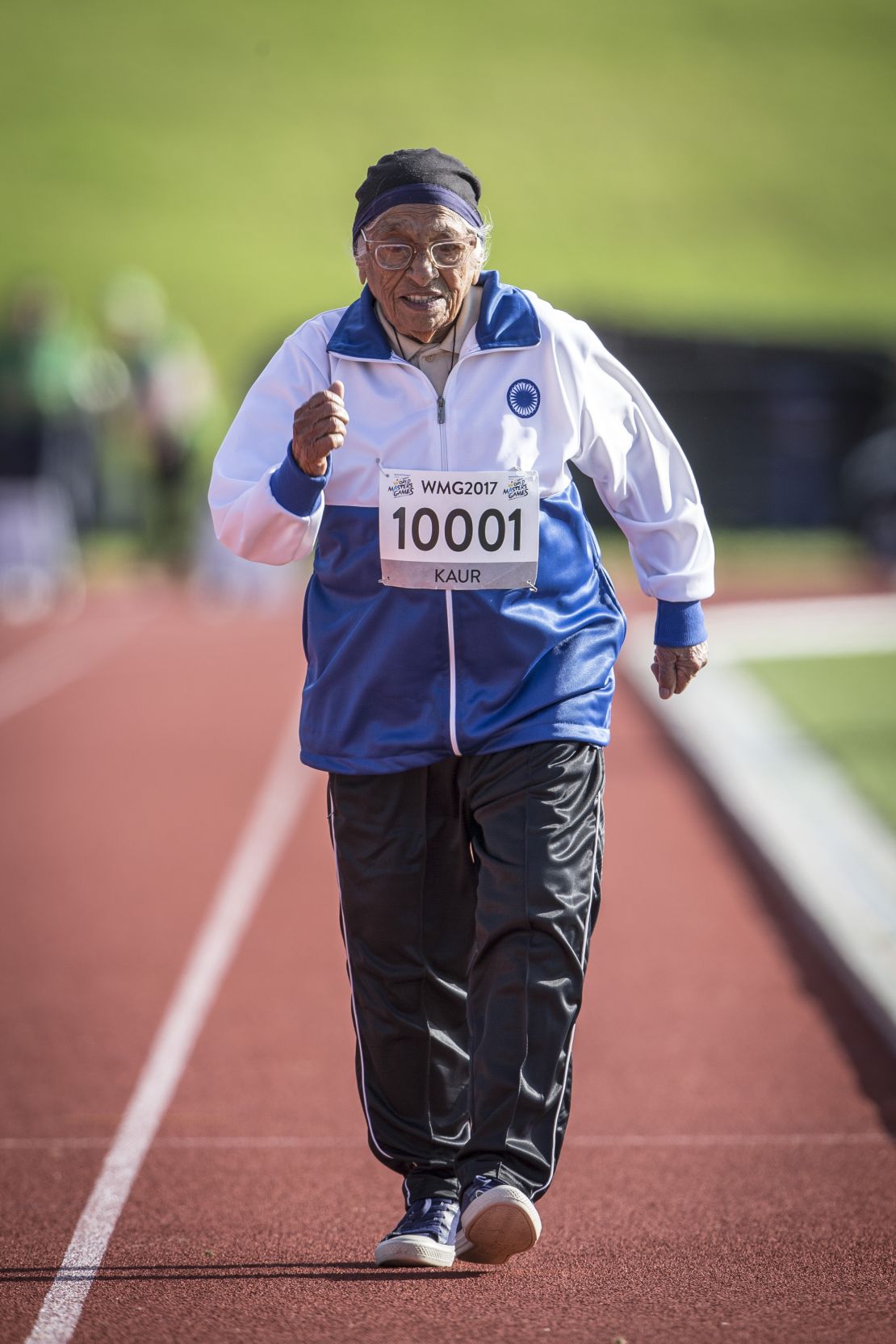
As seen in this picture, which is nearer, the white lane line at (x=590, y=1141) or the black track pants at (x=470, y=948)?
the black track pants at (x=470, y=948)

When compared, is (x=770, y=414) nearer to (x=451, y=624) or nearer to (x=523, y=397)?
(x=523, y=397)

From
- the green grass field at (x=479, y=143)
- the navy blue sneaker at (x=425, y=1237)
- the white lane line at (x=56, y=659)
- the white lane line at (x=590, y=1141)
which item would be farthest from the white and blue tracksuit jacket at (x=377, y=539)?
the green grass field at (x=479, y=143)

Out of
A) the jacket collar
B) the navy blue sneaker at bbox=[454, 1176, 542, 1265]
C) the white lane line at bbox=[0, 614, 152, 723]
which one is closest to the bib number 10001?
the jacket collar

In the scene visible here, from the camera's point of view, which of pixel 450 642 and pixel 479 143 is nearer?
pixel 450 642

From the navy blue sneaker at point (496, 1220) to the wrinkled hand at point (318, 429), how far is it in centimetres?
134

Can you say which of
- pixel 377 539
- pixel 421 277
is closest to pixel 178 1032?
pixel 377 539

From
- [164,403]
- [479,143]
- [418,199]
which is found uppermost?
[479,143]

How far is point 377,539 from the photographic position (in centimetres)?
358

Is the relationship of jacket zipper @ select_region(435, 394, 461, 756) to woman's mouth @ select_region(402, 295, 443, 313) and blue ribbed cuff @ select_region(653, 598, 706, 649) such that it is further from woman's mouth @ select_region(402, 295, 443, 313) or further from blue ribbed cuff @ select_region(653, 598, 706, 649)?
blue ribbed cuff @ select_region(653, 598, 706, 649)

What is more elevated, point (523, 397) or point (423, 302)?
point (423, 302)

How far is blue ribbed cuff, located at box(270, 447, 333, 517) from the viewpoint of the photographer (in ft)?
11.3

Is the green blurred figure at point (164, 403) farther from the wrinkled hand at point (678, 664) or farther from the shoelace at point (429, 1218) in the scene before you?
the shoelace at point (429, 1218)

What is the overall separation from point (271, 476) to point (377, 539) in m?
0.24

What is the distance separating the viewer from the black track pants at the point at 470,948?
3.52 m
